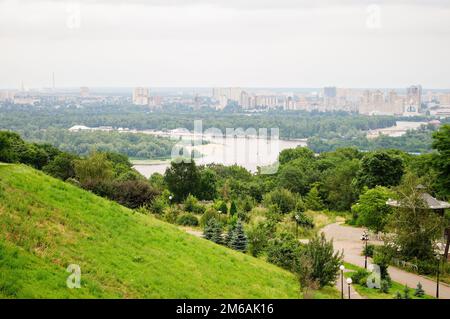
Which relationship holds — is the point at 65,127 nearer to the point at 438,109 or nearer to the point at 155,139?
the point at 155,139

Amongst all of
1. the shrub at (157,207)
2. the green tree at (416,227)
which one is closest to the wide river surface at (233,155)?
the shrub at (157,207)

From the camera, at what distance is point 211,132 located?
71562 millimetres

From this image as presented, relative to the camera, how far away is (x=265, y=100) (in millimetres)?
101188

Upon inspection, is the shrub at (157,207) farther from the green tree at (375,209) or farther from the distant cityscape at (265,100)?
the distant cityscape at (265,100)

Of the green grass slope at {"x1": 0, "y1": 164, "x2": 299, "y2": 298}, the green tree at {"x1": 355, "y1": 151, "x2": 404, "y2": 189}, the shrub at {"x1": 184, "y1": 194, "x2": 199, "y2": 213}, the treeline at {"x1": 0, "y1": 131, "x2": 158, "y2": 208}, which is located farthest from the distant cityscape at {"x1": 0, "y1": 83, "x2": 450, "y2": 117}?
the green grass slope at {"x1": 0, "y1": 164, "x2": 299, "y2": 298}

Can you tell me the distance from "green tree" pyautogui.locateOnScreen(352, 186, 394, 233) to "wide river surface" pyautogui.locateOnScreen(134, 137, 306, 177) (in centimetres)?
2487

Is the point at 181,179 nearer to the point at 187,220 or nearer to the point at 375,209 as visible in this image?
the point at 187,220

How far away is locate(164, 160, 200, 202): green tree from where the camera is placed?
26.6 meters

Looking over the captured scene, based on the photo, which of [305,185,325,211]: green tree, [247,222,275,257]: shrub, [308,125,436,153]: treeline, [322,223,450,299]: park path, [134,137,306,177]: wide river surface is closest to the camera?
[322,223,450,299]: park path

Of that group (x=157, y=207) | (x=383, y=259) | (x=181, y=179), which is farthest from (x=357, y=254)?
(x=181, y=179)

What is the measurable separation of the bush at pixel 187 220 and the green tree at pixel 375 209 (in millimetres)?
5959

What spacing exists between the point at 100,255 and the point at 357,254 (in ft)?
32.8

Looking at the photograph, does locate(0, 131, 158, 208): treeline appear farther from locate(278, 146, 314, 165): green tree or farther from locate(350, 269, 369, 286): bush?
locate(278, 146, 314, 165): green tree
